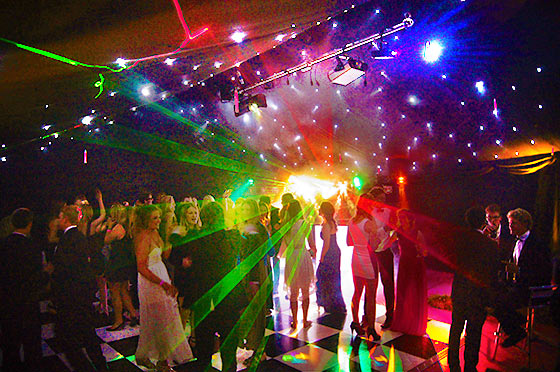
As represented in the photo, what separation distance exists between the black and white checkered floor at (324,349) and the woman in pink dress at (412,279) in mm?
172

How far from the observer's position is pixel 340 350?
3258mm

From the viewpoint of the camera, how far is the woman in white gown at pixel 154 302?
2.84 metres

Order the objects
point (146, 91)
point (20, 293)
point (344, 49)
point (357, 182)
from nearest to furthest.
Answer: point (20, 293)
point (146, 91)
point (344, 49)
point (357, 182)

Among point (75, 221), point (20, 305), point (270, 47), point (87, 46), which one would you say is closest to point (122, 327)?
point (20, 305)

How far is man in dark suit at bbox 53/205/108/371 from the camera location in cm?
280

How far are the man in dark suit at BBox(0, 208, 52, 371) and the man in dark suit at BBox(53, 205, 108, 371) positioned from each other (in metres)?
0.19

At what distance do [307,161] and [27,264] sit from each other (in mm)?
12835

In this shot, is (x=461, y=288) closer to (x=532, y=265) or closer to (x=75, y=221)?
(x=532, y=265)

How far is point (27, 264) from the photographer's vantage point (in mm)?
2748

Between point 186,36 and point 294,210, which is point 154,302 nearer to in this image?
point 294,210

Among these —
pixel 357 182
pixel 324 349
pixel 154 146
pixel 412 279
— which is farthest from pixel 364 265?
pixel 357 182

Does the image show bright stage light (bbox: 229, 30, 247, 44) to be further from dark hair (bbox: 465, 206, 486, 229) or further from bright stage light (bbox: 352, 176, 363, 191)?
bright stage light (bbox: 352, 176, 363, 191)

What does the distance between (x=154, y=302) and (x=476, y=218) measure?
9.25ft

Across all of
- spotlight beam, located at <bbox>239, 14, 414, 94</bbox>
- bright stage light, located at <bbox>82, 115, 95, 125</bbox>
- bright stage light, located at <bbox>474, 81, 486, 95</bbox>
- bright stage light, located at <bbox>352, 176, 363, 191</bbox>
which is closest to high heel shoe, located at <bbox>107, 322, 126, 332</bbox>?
bright stage light, located at <bbox>82, 115, 95, 125</bbox>
